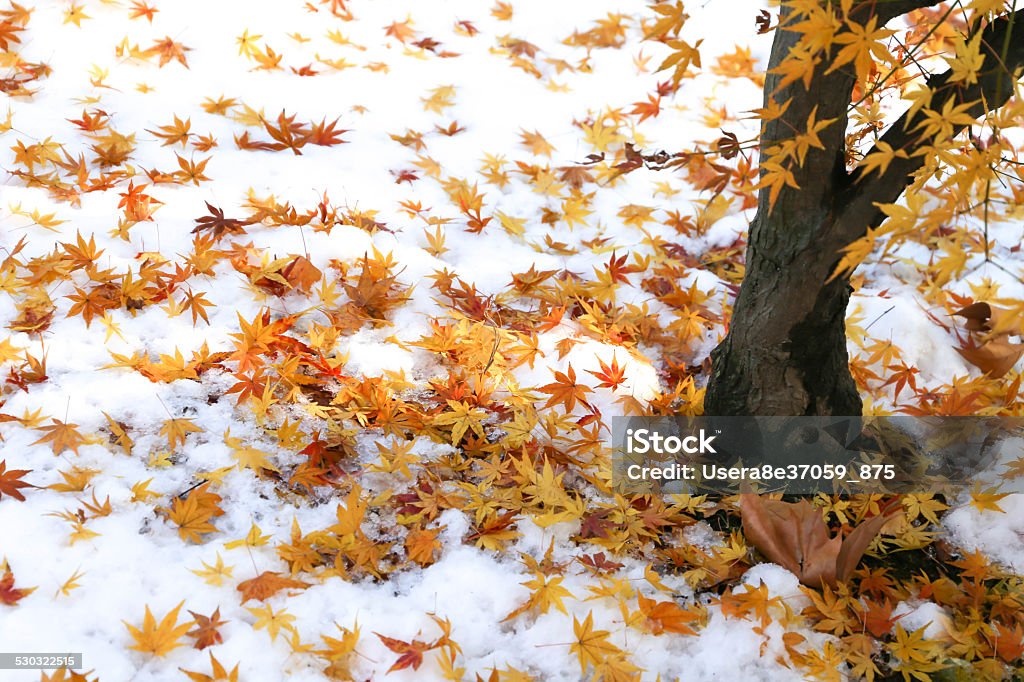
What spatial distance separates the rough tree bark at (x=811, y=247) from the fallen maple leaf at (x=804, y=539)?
0.26m

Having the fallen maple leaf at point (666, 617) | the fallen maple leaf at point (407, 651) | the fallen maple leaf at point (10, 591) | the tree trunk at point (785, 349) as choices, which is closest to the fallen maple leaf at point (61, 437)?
the fallen maple leaf at point (10, 591)

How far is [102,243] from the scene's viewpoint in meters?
2.10

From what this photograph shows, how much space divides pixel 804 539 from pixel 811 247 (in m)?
0.59

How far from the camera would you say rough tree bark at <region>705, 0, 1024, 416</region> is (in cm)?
132

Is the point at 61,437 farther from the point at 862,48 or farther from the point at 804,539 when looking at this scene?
the point at 862,48

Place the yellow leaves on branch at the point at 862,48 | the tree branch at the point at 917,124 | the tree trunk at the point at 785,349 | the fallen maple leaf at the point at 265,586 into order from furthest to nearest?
the tree trunk at the point at 785,349 → the fallen maple leaf at the point at 265,586 → the tree branch at the point at 917,124 → the yellow leaves on branch at the point at 862,48

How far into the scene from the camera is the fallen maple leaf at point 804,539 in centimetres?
150

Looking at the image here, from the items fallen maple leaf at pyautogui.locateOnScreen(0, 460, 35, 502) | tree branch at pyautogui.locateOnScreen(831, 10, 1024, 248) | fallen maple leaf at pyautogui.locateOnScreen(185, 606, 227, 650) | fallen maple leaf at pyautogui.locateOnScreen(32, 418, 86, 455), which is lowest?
fallen maple leaf at pyautogui.locateOnScreen(185, 606, 227, 650)

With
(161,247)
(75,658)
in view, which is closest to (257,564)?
(75,658)

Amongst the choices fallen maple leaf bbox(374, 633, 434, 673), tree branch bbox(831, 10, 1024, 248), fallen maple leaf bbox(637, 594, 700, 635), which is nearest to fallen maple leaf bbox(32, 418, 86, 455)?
fallen maple leaf bbox(374, 633, 434, 673)

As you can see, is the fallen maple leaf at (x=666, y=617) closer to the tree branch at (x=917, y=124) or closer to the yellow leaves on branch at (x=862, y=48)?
the tree branch at (x=917, y=124)

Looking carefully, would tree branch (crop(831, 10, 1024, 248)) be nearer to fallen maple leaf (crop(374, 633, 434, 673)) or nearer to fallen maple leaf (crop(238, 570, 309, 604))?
fallen maple leaf (crop(374, 633, 434, 673))

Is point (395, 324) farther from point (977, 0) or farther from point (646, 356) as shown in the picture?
point (977, 0)

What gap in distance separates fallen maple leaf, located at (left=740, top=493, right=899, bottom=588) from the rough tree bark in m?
0.26
